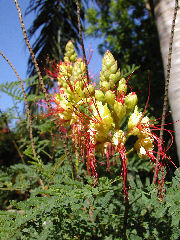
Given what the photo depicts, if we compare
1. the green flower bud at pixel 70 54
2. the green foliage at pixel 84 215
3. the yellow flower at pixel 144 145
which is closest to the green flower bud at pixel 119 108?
the yellow flower at pixel 144 145

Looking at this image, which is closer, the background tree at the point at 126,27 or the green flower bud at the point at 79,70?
the green flower bud at the point at 79,70

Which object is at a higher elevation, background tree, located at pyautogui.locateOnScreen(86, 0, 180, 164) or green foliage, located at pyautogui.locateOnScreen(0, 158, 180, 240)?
background tree, located at pyautogui.locateOnScreen(86, 0, 180, 164)

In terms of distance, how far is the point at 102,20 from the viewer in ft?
23.4

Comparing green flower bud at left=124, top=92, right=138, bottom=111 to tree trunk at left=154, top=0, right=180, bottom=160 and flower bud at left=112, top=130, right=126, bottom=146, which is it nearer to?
flower bud at left=112, top=130, right=126, bottom=146

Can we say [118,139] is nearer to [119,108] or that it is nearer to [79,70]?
[119,108]

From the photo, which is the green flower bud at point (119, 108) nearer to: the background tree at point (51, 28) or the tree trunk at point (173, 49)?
the tree trunk at point (173, 49)

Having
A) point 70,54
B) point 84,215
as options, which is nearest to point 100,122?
point 84,215

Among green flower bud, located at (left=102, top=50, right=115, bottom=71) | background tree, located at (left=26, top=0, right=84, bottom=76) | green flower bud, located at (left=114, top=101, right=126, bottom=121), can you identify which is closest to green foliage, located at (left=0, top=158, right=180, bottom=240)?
green flower bud, located at (left=114, top=101, right=126, bottom=121)

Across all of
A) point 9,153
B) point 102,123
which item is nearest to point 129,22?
point 9,153

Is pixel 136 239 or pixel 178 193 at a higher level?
pixel 178 193

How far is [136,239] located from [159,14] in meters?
1.44

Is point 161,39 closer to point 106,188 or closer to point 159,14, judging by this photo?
point 159,14

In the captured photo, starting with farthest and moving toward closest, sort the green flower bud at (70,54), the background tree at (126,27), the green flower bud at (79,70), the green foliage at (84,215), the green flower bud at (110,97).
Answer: the background tree at (126,27) → the green flower bud at (70,54) → the green flower bud at (79,70) → the green flower bud at (110,97) → the green foliage at (84,215)

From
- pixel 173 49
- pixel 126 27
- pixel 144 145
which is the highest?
pixel 126 27
